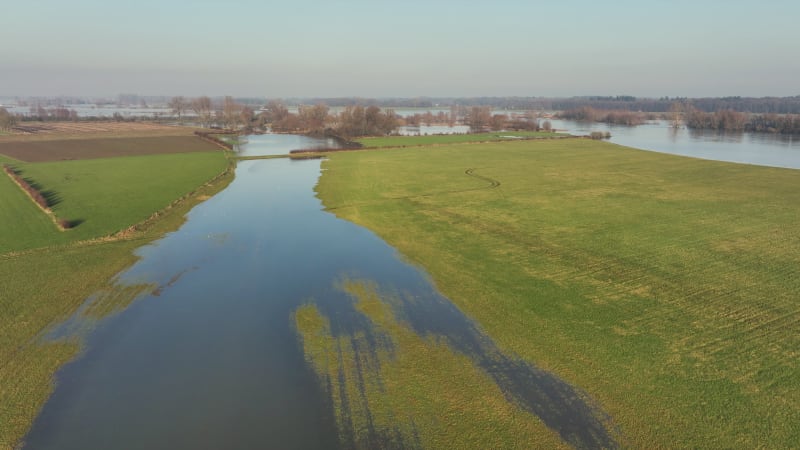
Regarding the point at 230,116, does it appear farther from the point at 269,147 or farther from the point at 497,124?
the point at 497,124

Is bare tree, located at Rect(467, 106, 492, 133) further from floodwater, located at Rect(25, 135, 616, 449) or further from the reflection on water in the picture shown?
floodwater, located at Rect(25, 135, 616, 449)

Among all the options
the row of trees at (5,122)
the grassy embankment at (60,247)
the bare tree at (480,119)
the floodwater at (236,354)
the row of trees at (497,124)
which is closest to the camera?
the floodwater at (236,354)

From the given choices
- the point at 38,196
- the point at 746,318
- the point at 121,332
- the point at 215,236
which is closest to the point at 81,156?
the point at 38,196

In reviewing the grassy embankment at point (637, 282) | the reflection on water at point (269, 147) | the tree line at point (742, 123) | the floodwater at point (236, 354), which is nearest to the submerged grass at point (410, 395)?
the floodwater at point (236, 354)

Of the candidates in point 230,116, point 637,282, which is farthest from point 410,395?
point 230,116

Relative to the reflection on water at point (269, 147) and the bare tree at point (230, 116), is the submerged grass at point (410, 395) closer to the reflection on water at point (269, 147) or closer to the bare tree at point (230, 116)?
the reflection on water at point (269, 147)

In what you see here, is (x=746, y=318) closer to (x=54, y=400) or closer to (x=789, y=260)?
(x=789, y=260)
